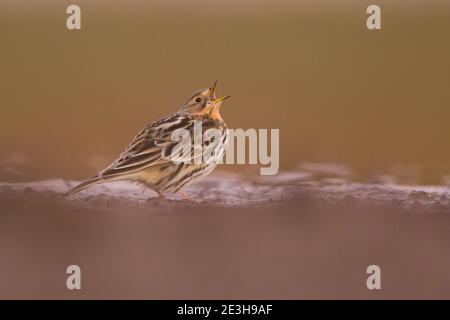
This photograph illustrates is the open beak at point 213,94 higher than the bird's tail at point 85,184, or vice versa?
the open beak at point 213,94

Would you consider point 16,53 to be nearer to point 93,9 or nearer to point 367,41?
point 93,9

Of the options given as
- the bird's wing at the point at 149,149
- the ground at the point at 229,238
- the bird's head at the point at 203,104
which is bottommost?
the ground at the point at 229,238

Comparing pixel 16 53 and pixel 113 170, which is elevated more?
pixel 16 53

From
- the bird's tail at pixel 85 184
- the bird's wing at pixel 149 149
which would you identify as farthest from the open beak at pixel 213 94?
the bird's tail at pixel 85 184

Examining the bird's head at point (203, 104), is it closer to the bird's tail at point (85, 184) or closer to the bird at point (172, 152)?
the bird at point (172, 152)

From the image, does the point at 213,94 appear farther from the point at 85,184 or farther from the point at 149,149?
the point at 85,184

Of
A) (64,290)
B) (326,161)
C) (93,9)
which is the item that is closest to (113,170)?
(64,290)

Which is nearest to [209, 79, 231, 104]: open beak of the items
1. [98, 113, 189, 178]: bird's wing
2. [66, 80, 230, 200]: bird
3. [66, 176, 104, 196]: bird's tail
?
[66, 80, 230, 200]: bird
